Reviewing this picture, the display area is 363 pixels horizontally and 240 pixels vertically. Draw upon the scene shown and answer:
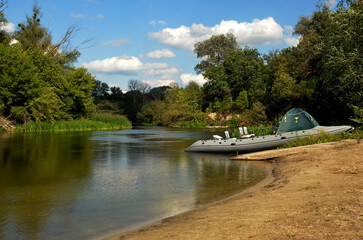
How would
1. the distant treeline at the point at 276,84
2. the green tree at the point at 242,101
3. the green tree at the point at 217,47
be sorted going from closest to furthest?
the distant treeline at the point at 276,84
the green tree at the point at 242,101
the green tree at the point at 217,47

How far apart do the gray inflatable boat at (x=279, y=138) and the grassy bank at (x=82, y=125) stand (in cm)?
2546

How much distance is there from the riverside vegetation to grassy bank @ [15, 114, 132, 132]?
338mm

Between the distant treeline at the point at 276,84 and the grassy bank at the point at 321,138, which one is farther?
the distant treeline at the point at 276,84

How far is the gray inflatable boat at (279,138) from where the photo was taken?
1619 centimetres

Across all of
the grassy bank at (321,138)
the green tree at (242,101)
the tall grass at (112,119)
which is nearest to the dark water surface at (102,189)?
the grassy bank at (321,138)

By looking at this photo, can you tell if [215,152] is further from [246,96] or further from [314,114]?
[246,96]

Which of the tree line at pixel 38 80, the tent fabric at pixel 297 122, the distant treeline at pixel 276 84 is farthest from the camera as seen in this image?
the tree line at pixel 38 80

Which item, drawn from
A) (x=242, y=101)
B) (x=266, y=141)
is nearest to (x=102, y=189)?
(x=266, y=141)

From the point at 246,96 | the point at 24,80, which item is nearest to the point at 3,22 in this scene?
the point at 24,80

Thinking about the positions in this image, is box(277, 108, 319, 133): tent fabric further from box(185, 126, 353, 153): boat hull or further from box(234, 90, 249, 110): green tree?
box(234, 90, 249, 110): green tree

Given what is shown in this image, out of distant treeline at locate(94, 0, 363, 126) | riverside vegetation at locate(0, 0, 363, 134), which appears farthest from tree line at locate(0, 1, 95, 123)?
distant treeline at locate(94, 0, 363, 126)

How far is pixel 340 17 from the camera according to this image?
19922 millimetres

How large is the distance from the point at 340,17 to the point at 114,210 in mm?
19438

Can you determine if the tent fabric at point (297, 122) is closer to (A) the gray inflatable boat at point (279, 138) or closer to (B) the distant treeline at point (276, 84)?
(A) the gray inflatable boat at point (279, 138)
